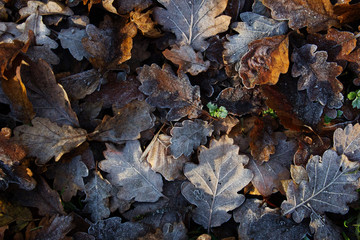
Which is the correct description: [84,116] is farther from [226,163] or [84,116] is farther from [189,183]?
[226,163]

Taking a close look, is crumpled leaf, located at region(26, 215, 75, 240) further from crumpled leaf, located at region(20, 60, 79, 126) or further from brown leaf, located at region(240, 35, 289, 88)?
brown leaf, located at region(240, 35, 289, 88)

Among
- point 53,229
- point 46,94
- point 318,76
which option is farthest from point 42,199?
point 318,76

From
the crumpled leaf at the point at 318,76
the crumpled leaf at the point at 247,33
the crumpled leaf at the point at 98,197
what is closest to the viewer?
the crumpled leaf at the point at 318,76

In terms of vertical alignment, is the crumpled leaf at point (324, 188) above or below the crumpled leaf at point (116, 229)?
below

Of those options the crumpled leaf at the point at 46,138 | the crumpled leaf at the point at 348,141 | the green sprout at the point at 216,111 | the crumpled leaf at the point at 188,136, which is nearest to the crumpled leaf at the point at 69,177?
the crumpled leaf at the point at 46,138

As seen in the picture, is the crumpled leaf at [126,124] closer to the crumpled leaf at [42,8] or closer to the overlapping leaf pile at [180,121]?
the overlapping leaf pile at [180,121]

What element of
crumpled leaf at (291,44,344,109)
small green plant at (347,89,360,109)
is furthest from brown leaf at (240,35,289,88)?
small green plant at (347,89,360,109)

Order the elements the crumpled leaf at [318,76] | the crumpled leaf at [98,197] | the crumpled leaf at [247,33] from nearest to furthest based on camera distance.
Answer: the crumpled leaf at [318,76], the crumpled leaf at [247,33], the crumpled leaf at [98,197]

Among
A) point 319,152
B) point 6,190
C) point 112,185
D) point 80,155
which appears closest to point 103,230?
point 112,185
